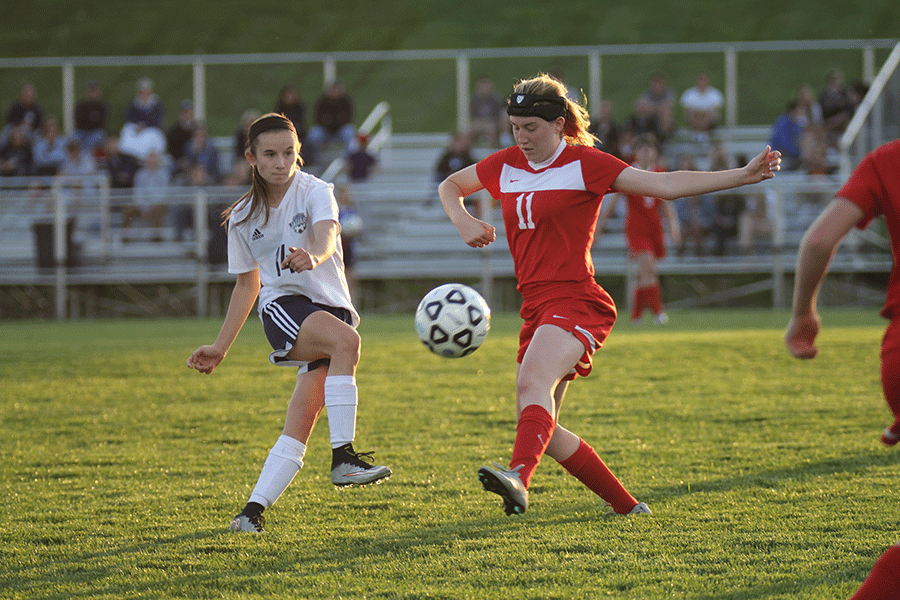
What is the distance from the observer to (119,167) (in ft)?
59.9

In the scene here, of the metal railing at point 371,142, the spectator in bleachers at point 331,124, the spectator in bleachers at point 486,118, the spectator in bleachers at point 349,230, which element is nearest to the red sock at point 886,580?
the spectator in bleachers at point 349,230

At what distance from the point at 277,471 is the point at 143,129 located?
52.9 ft

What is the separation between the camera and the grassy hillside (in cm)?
3334

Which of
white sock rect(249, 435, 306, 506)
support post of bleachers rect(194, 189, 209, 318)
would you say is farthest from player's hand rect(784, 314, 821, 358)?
support post of bleachers rect(194, 189, 209, 318)

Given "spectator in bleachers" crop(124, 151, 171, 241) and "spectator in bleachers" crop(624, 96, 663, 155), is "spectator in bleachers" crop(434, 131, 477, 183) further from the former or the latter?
"spectator in bleachers" crop(124, 151, 171, 241)

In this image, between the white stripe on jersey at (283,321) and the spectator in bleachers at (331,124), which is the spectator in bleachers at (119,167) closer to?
the spectator in bleachers at (331,124)

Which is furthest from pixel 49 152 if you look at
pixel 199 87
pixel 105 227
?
pixel 199 87

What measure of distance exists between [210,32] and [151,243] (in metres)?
22.1

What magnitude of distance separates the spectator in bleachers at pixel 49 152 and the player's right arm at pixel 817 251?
18203mm

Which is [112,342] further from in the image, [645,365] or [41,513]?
[41,513]

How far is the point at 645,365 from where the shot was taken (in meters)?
9.52

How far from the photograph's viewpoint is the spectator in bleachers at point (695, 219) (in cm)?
1658

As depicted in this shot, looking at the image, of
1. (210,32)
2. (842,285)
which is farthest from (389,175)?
(210,32)

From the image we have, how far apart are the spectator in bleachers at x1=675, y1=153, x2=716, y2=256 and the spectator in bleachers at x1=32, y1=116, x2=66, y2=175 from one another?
10.9 metres
